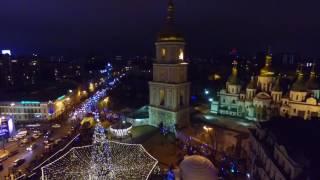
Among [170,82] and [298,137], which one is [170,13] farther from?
[298,137]

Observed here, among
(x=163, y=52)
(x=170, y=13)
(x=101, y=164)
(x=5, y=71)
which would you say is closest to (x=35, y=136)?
(x=163, y=52)

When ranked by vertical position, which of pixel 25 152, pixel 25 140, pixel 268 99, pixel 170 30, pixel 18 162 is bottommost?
pixel 25 152

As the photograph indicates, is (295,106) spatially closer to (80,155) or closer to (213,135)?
(213,135)

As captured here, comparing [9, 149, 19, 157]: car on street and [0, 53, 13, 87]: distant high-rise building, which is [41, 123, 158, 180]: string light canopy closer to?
[9, 149, 19, 157]: car on street

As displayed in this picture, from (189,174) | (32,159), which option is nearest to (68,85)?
(32,159)

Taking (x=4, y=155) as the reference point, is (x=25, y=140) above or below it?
above

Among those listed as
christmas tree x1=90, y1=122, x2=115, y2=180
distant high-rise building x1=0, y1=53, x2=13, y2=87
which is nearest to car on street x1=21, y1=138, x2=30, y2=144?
christmas tree x1=90, y1=122, x2=115, y2=180
